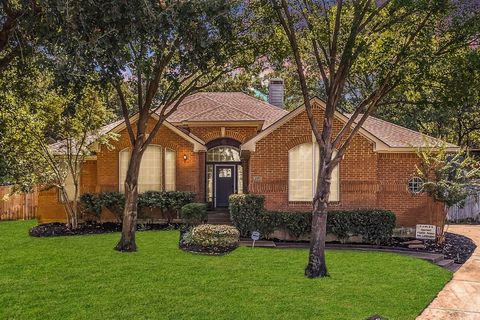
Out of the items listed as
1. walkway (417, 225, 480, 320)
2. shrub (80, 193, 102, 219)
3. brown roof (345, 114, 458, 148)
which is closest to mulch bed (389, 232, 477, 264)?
walkway (417, 225, 480, 320)

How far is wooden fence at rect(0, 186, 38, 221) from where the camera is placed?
23.6m

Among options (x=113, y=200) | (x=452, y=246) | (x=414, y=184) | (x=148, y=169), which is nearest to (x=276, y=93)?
(x=148, y=169)

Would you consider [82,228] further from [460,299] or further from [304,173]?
[460,299]

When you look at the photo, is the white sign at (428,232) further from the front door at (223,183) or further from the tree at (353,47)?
the front door at (223,183)

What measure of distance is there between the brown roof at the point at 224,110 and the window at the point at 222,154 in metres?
1.64

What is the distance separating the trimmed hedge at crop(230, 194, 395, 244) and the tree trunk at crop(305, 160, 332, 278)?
4806 mm

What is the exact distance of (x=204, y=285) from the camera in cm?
977

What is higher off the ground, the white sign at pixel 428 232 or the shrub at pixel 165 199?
the shrub at pixel 165 199

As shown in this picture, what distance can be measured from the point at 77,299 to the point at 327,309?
15.7 feet

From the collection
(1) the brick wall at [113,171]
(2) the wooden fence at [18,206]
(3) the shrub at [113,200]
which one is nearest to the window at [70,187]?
(1) the brick wall at [113,171]

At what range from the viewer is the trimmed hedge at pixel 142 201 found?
18703mm

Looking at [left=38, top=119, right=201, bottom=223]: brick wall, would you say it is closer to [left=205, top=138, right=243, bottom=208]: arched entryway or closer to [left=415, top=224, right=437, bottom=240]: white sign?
[left=205, top=138, right=243, bottom=208]: arched entryway

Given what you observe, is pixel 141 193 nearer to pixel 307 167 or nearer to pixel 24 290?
pixel 307 167

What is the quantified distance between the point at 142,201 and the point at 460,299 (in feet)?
42.0
